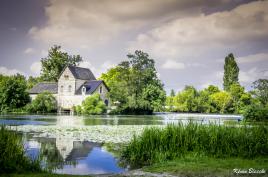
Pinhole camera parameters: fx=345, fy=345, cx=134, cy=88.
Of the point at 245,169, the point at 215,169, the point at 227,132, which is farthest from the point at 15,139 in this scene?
the point at 227,132

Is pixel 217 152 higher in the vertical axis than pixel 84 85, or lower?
lower

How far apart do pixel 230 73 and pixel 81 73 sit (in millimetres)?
38719

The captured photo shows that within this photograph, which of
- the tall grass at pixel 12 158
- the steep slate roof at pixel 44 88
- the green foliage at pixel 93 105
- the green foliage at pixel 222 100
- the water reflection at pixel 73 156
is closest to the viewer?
the tall grass at pixel 12 158

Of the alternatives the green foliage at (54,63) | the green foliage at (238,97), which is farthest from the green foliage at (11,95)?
the green foliage at (238,97)

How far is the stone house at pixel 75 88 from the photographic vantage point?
61.6 metres

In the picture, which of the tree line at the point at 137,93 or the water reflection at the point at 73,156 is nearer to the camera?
the water reflection at the point at 73,156

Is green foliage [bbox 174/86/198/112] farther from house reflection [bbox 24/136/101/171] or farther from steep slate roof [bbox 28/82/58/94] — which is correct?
house reflection [bbox 24/136/101/171]

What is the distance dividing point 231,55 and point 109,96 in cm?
3997

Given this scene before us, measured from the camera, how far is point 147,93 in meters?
65.9

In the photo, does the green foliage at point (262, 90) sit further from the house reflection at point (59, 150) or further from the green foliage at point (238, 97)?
the house reflection at point (59, 150)

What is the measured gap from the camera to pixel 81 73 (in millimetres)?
64500

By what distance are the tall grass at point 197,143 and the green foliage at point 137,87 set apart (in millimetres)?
47365

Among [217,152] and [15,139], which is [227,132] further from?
[15,139]

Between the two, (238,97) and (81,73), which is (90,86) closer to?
(81,73)
